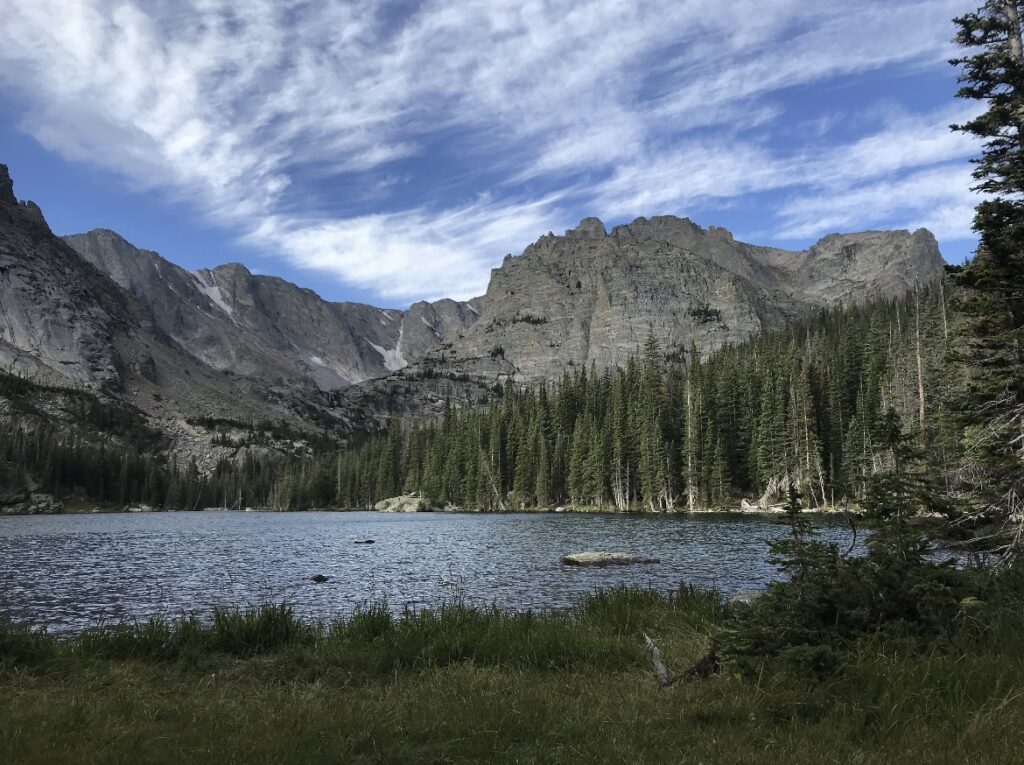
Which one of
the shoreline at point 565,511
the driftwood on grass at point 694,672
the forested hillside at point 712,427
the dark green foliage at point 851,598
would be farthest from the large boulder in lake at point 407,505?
the dark green foliage at point 851,598

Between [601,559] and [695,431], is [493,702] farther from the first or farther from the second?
[695,431]

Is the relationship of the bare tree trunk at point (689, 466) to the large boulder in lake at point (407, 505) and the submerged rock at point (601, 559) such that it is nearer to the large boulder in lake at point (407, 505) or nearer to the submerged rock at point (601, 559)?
the large boulder in lake at point (407, 505)

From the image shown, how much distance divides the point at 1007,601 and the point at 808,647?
4.19 meters

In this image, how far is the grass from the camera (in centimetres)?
650

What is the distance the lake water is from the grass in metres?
3.00

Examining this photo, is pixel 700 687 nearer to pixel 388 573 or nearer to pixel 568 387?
pixel 388 573

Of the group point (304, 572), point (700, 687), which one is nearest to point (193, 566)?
point (304, 572)

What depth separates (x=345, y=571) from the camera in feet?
113

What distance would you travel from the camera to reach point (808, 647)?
26.7 feet

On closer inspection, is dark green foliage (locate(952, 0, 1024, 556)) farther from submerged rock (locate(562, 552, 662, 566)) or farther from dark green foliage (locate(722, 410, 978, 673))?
submerged rock (locate(562, 552, 662, 566))

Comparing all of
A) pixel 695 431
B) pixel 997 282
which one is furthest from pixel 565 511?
pixel 997 282

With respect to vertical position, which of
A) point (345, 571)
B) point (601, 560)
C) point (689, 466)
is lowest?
point (345, 571)

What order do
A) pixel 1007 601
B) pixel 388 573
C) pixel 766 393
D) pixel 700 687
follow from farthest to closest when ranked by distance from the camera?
pixel 766 393 → pixel 388 573 → pixel 1007 601 → pixel 700 687

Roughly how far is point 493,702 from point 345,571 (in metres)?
28.0
